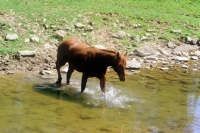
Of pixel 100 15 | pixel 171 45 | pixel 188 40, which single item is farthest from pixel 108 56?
pixel 188 40

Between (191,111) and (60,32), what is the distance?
263 inches

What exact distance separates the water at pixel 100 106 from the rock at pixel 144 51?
241cm

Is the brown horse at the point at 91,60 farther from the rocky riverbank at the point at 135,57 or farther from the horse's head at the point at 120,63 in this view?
the rocky riverbank at the point at 135,57

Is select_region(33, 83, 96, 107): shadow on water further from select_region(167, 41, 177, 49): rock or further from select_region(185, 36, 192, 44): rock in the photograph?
select_region(185, 36, 192, 44): rock

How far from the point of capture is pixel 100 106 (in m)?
9.35

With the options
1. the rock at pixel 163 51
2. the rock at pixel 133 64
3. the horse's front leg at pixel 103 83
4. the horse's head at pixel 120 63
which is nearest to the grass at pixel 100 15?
the rock at pixel 163 51

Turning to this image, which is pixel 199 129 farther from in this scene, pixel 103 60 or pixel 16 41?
pixel 16 41

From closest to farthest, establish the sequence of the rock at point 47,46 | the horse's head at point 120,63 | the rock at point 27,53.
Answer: the horse's head at point 120,63 → the rock at point 27,53 → the rock at point 47,46

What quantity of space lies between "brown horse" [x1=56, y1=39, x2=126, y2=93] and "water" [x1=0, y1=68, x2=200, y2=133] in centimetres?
66

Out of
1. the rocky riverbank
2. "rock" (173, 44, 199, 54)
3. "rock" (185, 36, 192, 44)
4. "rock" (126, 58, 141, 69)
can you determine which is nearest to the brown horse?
the rocky riverbank

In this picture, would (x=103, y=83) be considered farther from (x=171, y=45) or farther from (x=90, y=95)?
(x=171, y=45)

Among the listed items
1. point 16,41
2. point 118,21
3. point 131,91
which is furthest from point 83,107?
point 118,21

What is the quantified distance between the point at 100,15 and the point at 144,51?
3.46 meters

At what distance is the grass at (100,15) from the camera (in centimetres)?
1425
